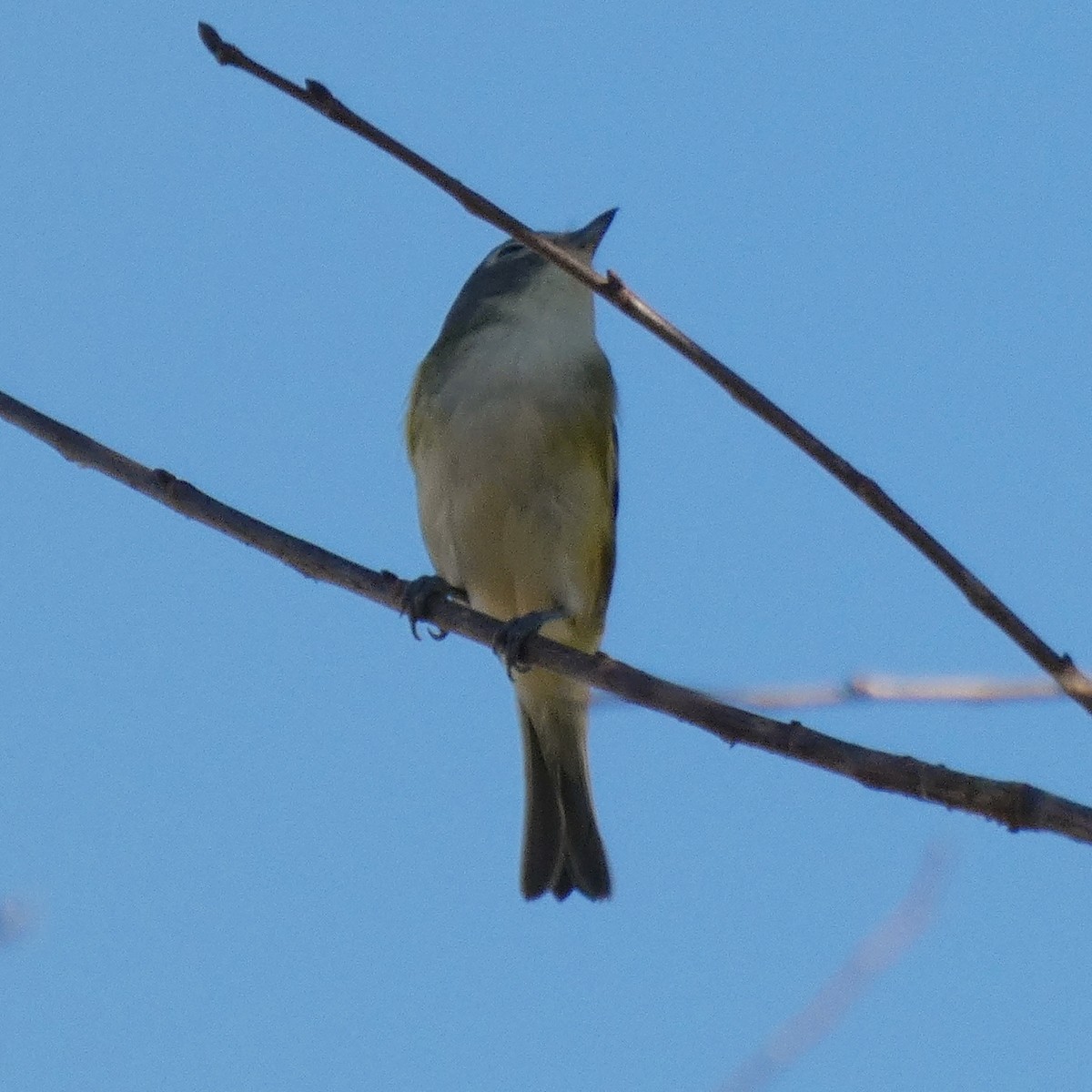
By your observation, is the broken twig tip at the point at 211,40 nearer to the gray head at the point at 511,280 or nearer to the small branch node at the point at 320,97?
the small branch node at the point at 320,97

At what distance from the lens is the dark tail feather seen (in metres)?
5.89

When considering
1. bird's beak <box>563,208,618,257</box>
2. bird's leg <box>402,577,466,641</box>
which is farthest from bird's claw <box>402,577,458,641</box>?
bird's beak <box>563,208,618,257</box>

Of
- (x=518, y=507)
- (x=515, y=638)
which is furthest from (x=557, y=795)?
(x=515, y=638)

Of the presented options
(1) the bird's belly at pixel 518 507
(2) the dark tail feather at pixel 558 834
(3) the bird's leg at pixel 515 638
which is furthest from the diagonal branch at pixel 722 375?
(2) the dark tail feather at pixel 558 834

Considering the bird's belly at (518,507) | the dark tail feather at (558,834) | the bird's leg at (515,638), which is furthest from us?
the dark tail feather at (558,834)

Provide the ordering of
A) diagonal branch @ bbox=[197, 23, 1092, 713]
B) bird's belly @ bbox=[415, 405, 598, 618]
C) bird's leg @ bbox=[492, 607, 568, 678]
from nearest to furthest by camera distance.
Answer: diagonal branch @ bbox=[197, 23, 1092, 713]
bird's leg @ bbox=[492, 607, 568, 678]
bird's belly @ bbox=[415, 405, 598, 618]

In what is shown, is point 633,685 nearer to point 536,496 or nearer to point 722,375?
point 722,375

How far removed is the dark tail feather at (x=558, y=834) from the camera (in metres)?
5.89

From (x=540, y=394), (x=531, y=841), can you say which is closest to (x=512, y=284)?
(x=540, y=394)

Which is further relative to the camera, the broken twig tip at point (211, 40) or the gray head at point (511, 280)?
the gray head at point (511, 280)

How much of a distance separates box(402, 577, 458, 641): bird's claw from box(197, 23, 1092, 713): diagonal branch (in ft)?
8.08

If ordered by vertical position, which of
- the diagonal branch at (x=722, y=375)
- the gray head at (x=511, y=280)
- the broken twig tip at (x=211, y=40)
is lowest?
the diagonal branch at (x=722, y=375)

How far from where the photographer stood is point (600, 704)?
3693 mm

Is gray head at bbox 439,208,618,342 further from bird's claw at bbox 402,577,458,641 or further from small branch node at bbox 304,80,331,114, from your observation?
small branch node at bbox 304,80,331,114
